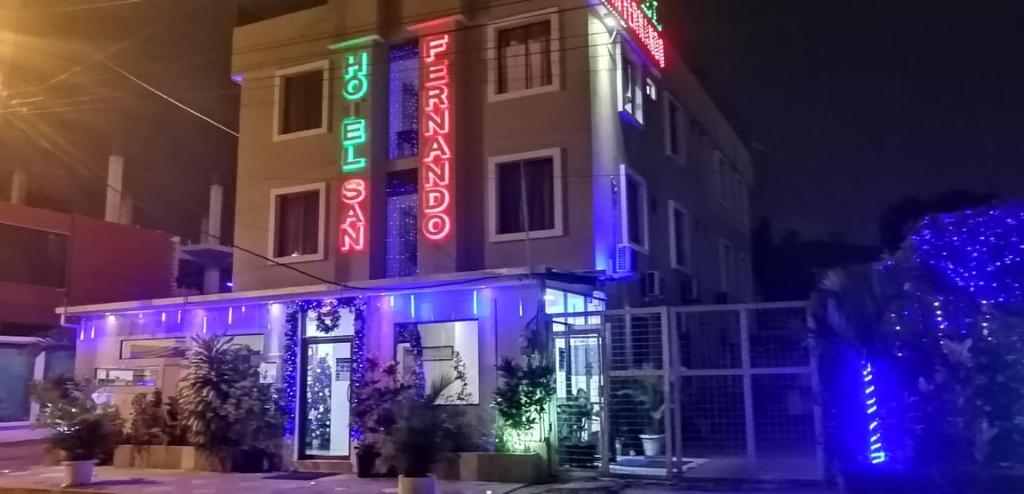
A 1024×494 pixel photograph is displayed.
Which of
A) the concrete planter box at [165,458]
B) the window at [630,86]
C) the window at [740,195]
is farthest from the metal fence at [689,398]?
the window at [740,195]

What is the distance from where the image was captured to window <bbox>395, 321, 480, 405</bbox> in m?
15.1

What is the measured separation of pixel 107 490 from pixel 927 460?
11682 millimetres

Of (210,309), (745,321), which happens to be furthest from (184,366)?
(745,321)

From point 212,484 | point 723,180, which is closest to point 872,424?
point 212,484

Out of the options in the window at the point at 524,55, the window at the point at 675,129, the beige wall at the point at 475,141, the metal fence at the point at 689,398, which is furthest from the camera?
the window at the point at 675,129

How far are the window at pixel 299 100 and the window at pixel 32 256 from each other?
12041mm

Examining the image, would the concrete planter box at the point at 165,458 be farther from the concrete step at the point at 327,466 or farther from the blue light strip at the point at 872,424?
the blue light strip at the point at 872,424

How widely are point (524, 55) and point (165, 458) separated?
10.3m

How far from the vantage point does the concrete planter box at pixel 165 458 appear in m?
15.9

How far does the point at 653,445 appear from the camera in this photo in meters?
15.3

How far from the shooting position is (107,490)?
1316 centimetres

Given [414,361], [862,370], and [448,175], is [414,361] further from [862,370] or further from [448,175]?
[862,370]

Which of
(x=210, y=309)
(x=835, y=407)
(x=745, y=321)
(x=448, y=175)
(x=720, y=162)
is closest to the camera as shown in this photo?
(x=835, y=407)

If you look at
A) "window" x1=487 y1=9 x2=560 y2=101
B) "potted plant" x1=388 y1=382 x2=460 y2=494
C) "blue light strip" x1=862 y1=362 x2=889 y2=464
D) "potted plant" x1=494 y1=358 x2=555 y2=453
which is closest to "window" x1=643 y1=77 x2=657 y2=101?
"window" x1=487 y1=9 x2=560 y2=101
